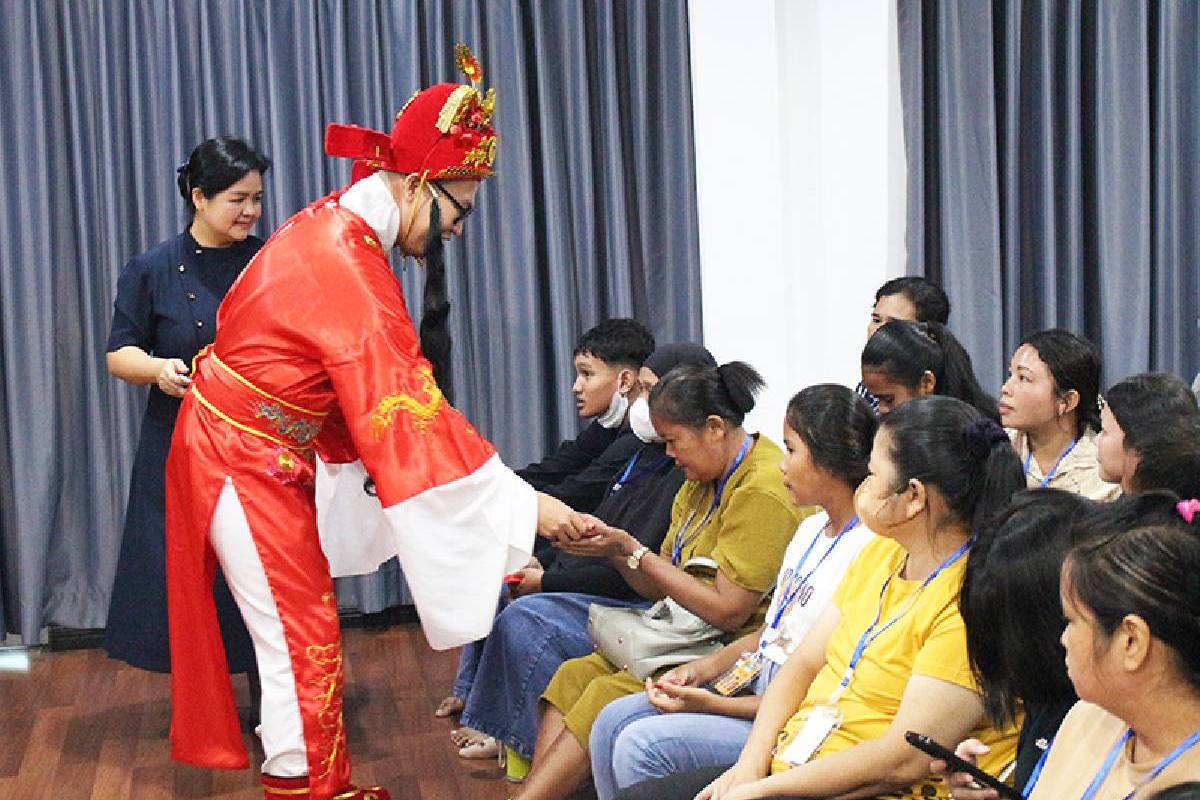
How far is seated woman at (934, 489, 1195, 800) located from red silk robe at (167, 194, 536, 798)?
3.46 feet

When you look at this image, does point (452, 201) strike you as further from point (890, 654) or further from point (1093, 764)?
point (1093, 764)

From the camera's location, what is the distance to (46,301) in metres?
4.51

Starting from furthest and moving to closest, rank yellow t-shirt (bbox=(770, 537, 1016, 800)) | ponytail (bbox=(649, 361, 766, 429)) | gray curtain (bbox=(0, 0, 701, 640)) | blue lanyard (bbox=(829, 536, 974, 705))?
gray curtain (bbox=(0, 0, 701, 640)) < ponytail (bbox=(649, 361, 766, 429)) < blue lanyard (bbox=(829, 536, 974, 705)) < yellow t-shirt (bbox=(770, 537, 1016, 800))

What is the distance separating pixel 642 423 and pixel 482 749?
2.94 feet

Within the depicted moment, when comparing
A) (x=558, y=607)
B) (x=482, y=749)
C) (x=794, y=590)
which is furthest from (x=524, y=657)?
(x=794, y=590)

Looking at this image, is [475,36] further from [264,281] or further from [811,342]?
[264,281]

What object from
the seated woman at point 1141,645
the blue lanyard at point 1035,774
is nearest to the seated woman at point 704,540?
the blue lanyard at point 1035,774

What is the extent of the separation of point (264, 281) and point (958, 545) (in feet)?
4.38

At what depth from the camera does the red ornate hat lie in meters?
2.68

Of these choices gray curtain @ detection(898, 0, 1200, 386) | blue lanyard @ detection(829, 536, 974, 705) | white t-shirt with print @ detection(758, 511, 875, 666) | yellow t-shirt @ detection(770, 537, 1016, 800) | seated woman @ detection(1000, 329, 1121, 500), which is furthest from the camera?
gray curtain @ detection(898, 0, 1200, 386)

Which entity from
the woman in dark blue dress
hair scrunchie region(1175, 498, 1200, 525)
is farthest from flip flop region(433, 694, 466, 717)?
hair scrunchie region(1175, 498, 1200, 525)

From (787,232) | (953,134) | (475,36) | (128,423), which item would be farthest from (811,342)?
(128,423)

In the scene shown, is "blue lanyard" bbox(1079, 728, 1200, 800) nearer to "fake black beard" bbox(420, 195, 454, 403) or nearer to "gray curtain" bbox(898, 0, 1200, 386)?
"fake black beard" bbox(420, 195, 454, 403)

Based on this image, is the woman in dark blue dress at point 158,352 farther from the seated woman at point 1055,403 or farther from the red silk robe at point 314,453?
the seated woman at point 1055,403
